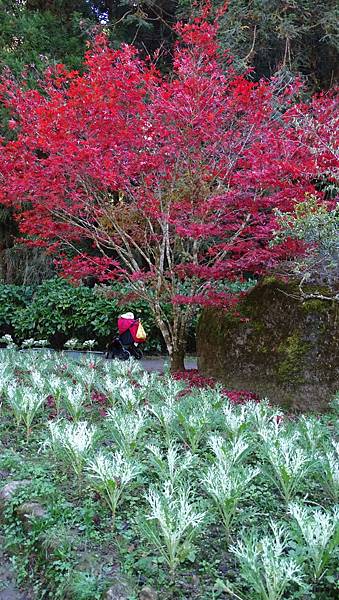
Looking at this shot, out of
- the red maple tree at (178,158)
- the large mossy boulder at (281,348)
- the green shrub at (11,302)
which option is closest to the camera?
the large mossy boulder at (281,348)

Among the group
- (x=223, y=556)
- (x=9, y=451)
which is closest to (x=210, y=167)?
(x=9, y=451)

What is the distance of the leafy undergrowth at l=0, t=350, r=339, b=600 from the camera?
208cm

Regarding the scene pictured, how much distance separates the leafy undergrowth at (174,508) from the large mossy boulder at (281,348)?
100 cm

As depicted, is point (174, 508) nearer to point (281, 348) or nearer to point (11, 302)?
point (281, 348)

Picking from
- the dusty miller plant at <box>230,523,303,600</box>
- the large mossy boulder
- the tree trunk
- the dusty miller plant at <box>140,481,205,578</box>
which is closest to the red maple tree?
the large mossy boulder

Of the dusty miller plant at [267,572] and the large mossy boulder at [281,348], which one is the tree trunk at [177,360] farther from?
the dusty miller plant at [267,572]

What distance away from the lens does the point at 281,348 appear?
5.30 m

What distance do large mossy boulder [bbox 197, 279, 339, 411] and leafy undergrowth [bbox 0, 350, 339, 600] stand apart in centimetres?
100

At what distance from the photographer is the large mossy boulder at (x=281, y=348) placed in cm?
508

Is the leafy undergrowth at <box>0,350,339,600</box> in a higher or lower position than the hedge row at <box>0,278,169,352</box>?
lower

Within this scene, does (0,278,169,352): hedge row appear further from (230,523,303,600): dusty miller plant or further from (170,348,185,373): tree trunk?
(230,523,303,600): dusty miller plant

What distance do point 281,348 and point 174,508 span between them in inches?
125

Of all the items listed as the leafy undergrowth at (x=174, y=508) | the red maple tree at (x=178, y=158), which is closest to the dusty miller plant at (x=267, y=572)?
the leafy undergrowth at (x=174, y=508)

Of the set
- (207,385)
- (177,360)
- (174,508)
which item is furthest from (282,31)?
(174,508)
